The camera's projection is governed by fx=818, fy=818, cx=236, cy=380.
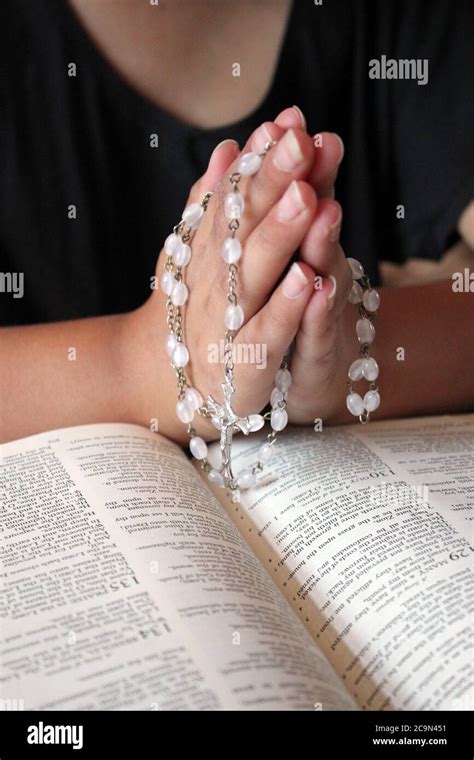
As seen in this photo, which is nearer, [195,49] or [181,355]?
[181,355]

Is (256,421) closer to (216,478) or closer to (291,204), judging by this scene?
(216,478)

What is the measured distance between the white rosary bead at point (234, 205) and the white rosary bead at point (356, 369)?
148 millimetres

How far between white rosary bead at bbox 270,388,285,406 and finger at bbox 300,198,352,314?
0.08 metres

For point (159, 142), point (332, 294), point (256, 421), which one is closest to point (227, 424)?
point (256, 421)

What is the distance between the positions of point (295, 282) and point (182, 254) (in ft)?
0.39

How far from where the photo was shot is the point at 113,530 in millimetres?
473

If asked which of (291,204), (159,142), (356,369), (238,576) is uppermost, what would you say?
(159,142)

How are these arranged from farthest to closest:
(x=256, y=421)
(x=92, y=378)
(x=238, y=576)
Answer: (x=92, y=378) → (x=256, y=421) → (x=238, y=576)

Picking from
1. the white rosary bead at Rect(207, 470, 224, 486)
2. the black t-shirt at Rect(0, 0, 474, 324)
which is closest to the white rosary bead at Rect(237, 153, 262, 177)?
the white rosary bead at Rect(207, 470, 224, 486)

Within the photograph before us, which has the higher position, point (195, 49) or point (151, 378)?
point (195, 49)

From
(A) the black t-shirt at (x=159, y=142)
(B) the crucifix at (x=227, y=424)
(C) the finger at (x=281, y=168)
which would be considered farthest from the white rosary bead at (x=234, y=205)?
(A) the black t-shirt at (x=159, y=142)

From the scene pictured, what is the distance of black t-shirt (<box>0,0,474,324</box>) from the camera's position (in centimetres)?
81

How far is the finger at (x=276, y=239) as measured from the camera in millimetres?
460

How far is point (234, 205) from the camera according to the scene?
49 cm
